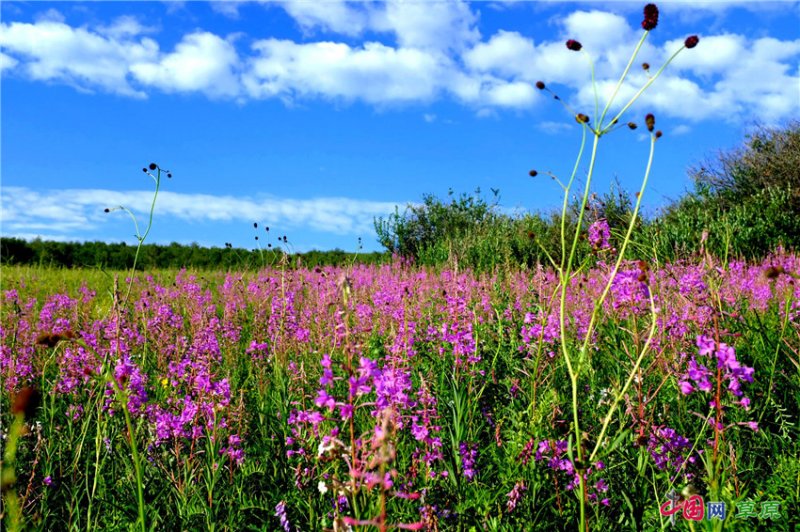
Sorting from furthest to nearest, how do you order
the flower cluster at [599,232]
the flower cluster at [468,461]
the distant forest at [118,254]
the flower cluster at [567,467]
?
the distant forest at [118,254]
the flower cluster at [599,232]
the flower cluster at [468,461]
the flower cluster at [567,467]

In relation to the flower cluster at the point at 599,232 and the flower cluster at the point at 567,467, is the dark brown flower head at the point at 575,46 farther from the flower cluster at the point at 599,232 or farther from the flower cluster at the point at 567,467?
the flower cluster at the point at 567,467

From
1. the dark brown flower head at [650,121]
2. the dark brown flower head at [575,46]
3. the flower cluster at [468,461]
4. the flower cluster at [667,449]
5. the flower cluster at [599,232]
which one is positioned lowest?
the flower cluster at [468,461]

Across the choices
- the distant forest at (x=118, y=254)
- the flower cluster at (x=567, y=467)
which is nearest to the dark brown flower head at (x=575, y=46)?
the flower cluster at (x=567, y=467)

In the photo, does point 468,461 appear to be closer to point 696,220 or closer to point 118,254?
point 696,220

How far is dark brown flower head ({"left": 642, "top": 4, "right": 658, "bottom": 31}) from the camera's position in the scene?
2.25 meters

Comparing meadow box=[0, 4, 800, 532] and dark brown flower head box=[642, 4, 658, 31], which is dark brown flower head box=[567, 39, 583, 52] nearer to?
meadow box=[0, 4, 800, 532]

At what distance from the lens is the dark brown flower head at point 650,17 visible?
225 cm

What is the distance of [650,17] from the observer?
2266 mm

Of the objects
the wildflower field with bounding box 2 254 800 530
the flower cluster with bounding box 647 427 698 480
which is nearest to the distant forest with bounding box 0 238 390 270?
the wildflower field with bounding box 2 254 800 530

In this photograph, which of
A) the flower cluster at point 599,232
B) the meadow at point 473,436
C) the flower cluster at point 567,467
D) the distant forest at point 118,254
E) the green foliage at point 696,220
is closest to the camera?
the meadow at point 473,436

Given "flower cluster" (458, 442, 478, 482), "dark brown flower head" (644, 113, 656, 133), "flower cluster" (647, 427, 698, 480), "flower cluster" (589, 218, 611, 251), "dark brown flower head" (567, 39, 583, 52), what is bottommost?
"flower cluster" (458, 442, 478, 482)

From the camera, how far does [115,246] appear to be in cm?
2422

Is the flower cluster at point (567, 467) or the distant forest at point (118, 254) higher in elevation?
the distant forest at point (118, 254)

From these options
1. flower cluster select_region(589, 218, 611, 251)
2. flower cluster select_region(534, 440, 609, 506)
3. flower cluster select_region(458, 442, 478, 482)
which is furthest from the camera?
flower cluster select_region(589, 218, 611, 251)
